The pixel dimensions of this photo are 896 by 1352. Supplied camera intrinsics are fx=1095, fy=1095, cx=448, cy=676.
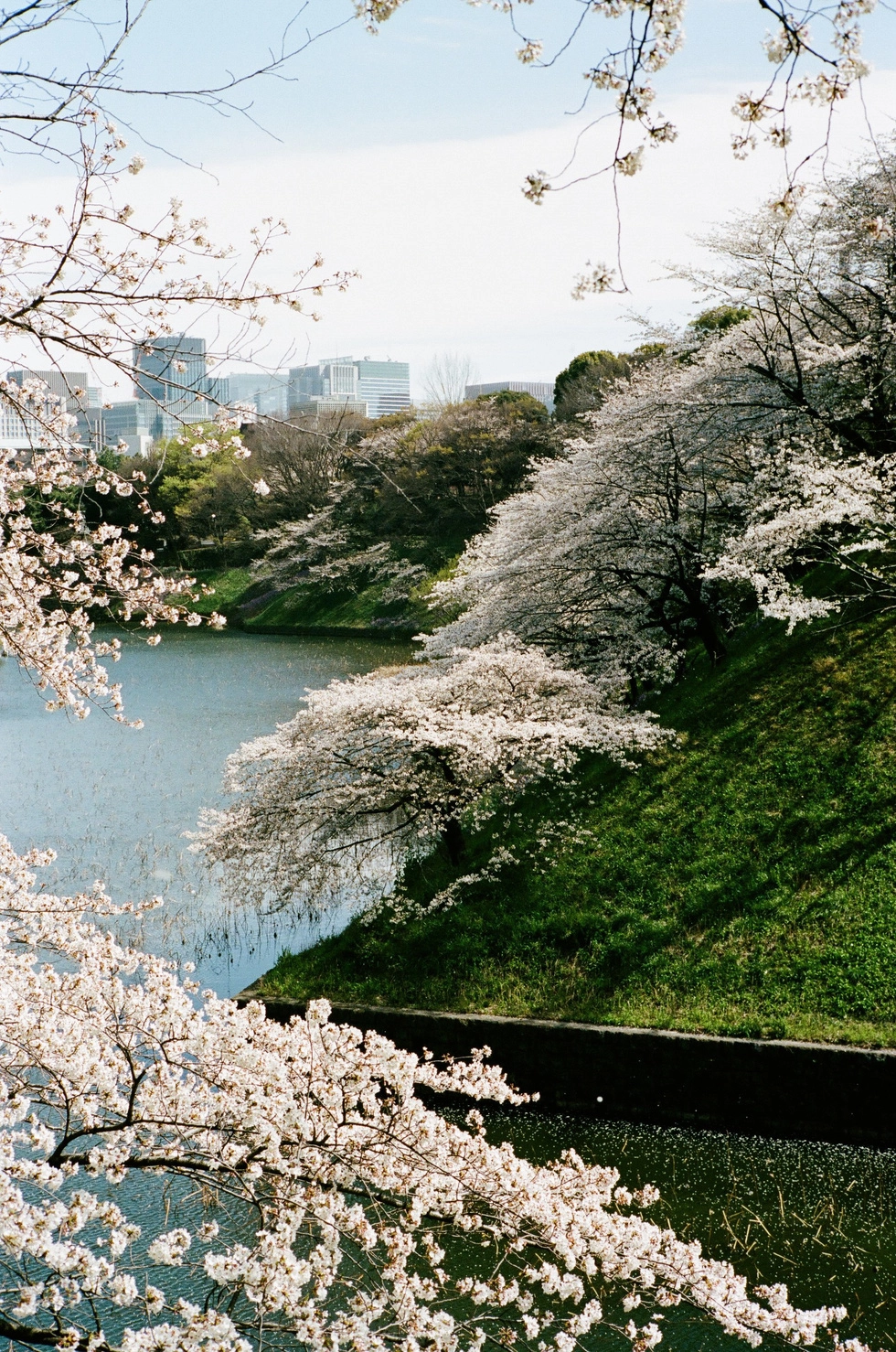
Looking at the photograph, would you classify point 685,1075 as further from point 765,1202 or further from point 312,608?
point 312,608

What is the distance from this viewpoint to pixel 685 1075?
789cm

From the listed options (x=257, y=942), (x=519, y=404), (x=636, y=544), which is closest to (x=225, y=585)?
(x=519, y=404)

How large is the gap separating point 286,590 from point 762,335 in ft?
110

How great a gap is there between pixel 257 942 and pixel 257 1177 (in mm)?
8459

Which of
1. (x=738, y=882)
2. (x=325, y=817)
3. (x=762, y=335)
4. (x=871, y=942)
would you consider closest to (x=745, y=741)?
(x=738, y=882)

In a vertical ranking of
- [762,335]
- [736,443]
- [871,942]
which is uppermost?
[762,335]

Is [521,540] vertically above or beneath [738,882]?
above

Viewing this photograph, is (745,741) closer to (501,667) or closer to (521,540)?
(501,667)

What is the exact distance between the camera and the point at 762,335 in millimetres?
14734

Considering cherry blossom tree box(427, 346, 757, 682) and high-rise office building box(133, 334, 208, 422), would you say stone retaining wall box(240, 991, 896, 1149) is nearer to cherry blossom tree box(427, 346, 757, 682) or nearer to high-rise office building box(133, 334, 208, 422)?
high-rise office building box(133, 334, 208, 422)

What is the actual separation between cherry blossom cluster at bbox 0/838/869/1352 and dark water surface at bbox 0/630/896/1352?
44.2 inches

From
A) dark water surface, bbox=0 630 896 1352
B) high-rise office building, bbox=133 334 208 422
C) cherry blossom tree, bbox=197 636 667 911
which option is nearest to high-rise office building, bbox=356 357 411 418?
dark water surface, bbox=0 630 896 1352

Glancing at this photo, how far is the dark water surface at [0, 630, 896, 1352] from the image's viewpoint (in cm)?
616

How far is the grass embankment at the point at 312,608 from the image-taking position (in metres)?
38.1
